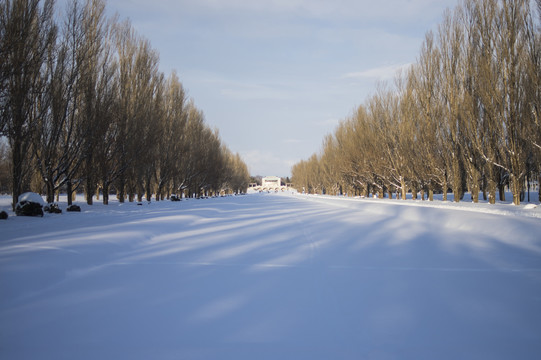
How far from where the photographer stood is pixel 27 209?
1336cm

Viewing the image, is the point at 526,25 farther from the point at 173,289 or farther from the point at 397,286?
the point at 173,289

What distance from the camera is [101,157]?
21484 mm

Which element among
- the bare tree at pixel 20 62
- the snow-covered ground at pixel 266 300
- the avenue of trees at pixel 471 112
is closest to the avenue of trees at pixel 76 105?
the bare tree at pixel 20 62

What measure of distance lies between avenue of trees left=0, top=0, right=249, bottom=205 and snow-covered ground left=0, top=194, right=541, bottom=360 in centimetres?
972

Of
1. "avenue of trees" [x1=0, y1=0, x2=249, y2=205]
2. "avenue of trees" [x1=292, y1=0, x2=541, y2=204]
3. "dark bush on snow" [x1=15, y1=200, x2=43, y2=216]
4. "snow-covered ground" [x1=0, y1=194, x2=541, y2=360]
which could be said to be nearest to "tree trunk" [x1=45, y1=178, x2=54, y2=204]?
"avenue of trees" [x1=0, y1=0, x2=249, y2=205]

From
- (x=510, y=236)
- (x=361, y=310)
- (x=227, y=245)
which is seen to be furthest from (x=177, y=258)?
(x=510, y=236)

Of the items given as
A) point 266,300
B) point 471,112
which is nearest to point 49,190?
point 266,300

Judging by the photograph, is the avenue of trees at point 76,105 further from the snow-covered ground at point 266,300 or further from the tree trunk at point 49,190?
the snow-covered ground at point 266,300

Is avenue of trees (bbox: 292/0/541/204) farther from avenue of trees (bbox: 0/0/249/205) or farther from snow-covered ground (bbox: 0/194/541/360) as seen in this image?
avenue of trees (bbox: 0/0/249/205)

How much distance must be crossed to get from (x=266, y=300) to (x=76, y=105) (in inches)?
755

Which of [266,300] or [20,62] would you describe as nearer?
[266,300]

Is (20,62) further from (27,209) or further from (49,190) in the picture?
(49,190)

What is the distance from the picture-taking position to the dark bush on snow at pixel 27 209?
43.7 ft

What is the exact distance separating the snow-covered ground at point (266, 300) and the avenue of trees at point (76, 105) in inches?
382
